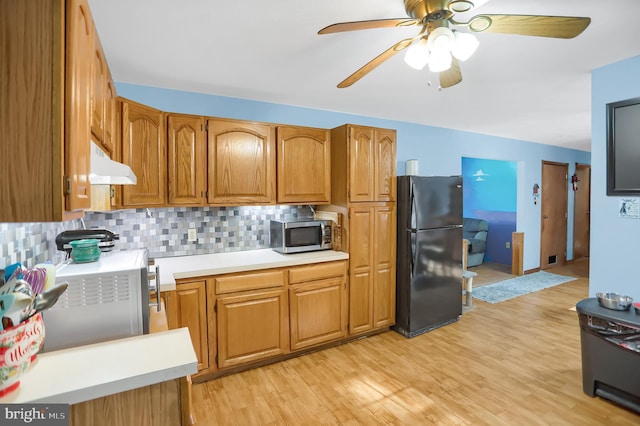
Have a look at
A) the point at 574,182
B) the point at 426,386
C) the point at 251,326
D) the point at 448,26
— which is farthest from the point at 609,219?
the point at 574,182

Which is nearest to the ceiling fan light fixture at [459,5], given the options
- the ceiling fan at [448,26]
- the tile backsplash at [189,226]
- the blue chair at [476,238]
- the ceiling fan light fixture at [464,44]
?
the ceiling fan at [448,26]

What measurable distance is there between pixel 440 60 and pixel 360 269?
206 centimetres

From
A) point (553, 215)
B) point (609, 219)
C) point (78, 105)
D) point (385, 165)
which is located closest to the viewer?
point (78, 105)

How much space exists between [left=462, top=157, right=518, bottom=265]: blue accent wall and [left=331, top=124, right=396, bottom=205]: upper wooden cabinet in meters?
3.88

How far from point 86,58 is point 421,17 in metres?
1.39

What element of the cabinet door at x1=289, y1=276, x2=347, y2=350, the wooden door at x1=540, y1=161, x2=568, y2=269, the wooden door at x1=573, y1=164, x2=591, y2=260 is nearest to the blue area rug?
the wooden door at x1=540, y1=161, x2=568, y2=269

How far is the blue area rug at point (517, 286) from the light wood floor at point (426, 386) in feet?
3.56

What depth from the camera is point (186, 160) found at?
254 cm

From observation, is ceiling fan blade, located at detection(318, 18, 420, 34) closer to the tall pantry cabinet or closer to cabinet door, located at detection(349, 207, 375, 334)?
the tall pantry cabinet

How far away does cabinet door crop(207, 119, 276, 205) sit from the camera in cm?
263

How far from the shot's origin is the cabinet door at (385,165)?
3.12 meters

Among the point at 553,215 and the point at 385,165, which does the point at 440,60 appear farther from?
the point at 553,215

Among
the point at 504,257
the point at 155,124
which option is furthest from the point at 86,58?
the point at 504,257

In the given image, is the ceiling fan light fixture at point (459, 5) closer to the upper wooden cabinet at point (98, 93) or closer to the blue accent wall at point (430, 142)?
the upper wooden cabinet at point (98, 93)
